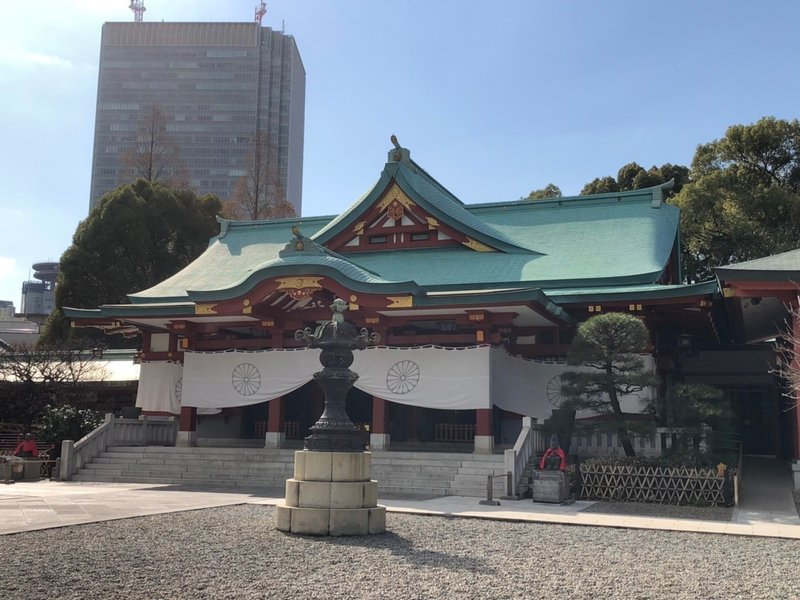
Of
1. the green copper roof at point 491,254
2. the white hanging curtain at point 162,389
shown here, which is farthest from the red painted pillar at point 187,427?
the green copper roof at point 491,254

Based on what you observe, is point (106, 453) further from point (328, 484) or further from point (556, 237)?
point (556, 237)

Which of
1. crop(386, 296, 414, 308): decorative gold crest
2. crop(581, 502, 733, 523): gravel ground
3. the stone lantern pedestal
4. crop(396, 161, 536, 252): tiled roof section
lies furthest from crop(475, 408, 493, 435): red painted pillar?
the stone lantern pedestal

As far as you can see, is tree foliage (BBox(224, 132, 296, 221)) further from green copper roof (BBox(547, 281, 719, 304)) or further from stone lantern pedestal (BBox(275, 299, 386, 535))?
stone lantern pedestal (BBox(275, 299, 386, 535))

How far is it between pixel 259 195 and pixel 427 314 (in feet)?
103

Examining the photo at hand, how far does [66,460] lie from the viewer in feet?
63.1

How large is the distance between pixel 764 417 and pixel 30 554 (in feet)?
74.2

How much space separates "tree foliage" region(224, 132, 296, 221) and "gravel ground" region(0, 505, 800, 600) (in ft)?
123

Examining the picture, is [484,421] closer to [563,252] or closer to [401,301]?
[401,301]

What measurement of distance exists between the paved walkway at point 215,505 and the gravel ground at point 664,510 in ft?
0.96

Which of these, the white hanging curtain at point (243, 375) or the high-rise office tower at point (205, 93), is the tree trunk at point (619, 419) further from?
the high-rise office tower at point (205, 93)

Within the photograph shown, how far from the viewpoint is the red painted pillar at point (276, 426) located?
67.1 ft

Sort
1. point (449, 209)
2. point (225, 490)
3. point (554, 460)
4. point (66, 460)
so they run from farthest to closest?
point (449, 209) → point (66, 460) → point (225, 490) → point (554, 460)

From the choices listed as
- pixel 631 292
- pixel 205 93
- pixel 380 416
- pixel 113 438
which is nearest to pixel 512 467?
pixel 380 416

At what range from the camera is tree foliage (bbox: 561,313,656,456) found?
632 inches
